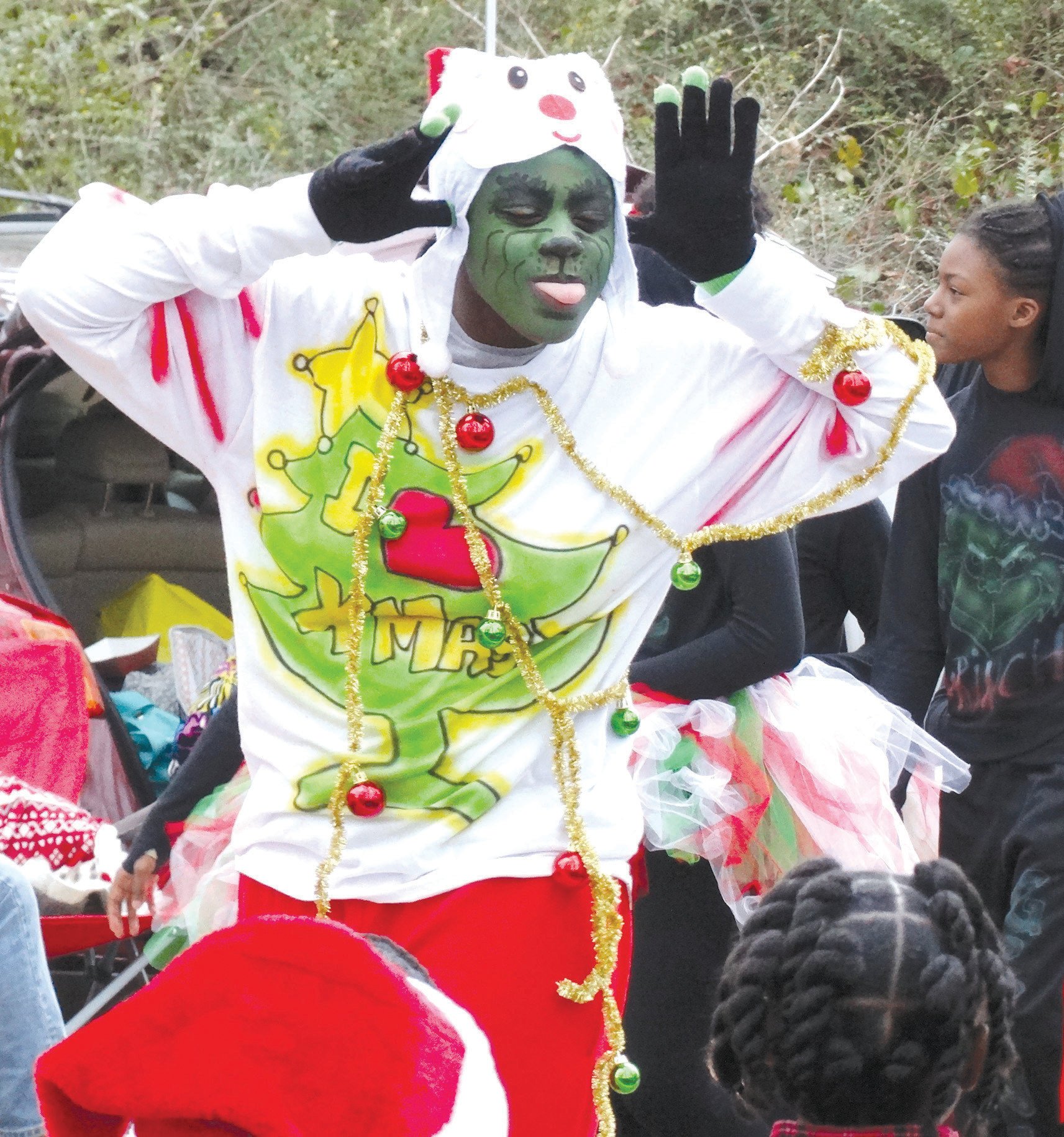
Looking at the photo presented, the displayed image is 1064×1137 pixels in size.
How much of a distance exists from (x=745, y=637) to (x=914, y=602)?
21.0 inches

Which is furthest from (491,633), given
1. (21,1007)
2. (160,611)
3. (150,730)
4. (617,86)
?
(617,86)

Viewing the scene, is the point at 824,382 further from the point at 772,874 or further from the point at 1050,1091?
the point at 1050,1091

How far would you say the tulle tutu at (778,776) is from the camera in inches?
129

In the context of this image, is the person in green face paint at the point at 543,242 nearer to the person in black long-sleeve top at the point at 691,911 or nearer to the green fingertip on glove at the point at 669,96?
the green fingertip on glove at the point at 669,96

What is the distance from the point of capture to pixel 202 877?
307 cm

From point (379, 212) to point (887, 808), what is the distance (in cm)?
165

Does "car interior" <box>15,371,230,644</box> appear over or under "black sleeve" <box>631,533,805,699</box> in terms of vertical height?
under

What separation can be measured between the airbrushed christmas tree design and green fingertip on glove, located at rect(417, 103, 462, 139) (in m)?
0.29

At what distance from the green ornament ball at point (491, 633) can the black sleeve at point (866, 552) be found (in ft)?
4.78

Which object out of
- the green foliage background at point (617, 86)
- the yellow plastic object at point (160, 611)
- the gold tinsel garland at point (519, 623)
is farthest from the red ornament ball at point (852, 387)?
the green foliage background at point (617, 86)

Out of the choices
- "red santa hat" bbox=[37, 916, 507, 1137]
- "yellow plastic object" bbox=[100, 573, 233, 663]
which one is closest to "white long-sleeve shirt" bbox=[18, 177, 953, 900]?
"red santa hat" bbox=[37, 916, 507, 1137]

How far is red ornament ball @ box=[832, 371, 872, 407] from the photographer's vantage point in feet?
7.77

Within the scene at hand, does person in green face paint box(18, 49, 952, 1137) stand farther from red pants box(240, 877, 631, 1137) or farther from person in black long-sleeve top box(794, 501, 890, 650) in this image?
person in black long-sleeve top box(794, 501, 890, 650)

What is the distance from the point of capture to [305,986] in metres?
1.48
